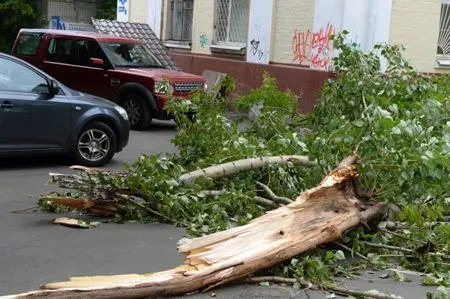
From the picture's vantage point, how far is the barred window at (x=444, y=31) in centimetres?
1691

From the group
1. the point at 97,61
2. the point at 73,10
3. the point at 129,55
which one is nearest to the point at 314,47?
the point at 129,55

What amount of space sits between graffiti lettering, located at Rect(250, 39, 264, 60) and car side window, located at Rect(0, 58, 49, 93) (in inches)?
360

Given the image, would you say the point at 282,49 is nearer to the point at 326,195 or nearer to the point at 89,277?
the point at 326,195

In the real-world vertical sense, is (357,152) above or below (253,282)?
above

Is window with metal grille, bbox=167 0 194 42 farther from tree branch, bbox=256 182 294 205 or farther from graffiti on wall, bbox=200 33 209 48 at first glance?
tree branch, bbox=256 182 294 205

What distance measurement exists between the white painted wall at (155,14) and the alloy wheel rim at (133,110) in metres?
8.10

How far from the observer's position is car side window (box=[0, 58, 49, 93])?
34.0ft

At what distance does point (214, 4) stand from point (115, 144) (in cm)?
1047

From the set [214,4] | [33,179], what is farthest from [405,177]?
[214,4]

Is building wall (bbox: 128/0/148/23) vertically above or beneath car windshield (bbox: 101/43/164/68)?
above

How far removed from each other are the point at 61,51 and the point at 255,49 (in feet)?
16.7

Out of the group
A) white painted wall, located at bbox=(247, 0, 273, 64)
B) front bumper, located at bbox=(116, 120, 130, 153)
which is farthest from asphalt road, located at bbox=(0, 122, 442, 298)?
white painted wall, located at bbox=(247, 0, 273, 64)

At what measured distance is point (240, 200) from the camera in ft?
24.9

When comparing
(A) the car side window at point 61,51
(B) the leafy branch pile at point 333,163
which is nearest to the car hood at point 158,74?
(A) the car side window at point 61,51
